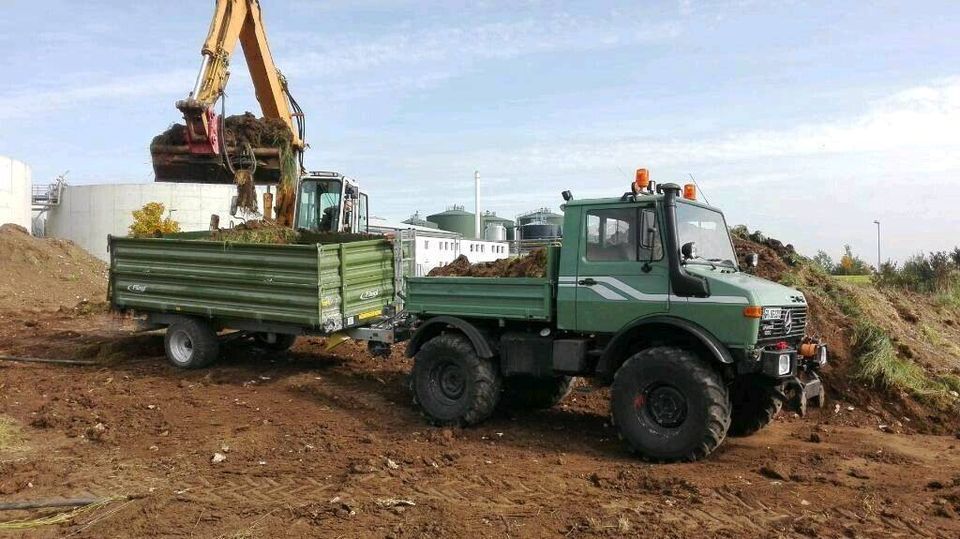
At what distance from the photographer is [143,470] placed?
611 cm

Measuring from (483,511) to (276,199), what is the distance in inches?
337

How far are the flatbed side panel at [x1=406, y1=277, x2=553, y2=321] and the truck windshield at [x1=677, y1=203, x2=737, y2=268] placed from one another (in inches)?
54.4

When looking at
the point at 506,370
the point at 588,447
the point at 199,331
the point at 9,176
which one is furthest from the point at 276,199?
the point at 9,176

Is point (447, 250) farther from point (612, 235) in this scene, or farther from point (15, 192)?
point (15, 192)

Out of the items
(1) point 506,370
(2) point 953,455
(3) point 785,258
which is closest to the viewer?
(2) point 953,455

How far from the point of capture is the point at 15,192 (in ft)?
102

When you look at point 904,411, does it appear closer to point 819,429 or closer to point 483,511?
point 819,429

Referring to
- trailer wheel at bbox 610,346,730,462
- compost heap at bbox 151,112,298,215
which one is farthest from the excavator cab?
trailer wheel at bbox 610,346,730,462

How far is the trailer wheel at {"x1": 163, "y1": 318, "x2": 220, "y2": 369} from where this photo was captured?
402 inches

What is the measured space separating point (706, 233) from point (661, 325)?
3.49ft

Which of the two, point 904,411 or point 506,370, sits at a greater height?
Result: point 506,370

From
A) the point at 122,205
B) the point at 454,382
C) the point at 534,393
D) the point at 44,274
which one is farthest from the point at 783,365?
the point at 122,205

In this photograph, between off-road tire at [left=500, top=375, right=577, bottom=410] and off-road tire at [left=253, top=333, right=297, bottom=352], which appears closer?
off-road tire at [left=500, top=375, right=577, bottom=410]

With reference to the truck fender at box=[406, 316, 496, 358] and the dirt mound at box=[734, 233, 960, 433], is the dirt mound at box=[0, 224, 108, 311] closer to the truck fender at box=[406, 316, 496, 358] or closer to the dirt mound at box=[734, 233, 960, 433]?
the truck fender at box=[406, 316, 496, 358]
